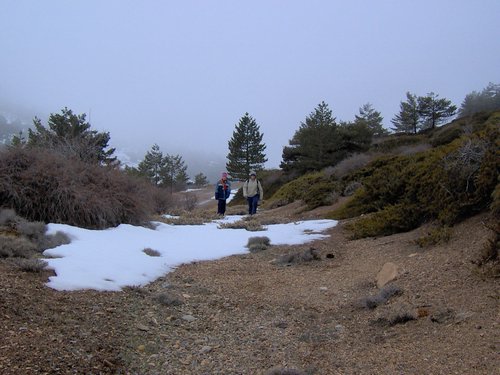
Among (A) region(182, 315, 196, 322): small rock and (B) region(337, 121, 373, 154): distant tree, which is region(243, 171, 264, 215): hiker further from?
(B) region(337, 121, 373, 154): distant tree

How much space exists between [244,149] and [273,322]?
3961 centimetres

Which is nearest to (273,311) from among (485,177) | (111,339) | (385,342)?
(385,342)

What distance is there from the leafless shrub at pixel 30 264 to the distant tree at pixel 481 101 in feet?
137

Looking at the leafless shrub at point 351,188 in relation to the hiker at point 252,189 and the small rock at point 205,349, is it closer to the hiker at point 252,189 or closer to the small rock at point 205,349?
the hiker at point 252,189

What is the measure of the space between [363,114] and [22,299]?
161 ft

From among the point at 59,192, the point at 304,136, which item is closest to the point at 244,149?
the point at 304,136

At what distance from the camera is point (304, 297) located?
5414 mm

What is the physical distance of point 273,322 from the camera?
455 centimetres

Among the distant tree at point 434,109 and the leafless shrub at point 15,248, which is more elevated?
the distant tree at point 434,109

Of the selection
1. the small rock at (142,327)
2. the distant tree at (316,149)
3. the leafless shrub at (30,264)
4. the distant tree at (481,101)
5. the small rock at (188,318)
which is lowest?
the small rock at (188,318)

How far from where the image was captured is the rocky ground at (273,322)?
338 cm

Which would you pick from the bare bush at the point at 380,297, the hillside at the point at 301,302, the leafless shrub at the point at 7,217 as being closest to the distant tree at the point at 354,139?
the hillside at the point at 301,302

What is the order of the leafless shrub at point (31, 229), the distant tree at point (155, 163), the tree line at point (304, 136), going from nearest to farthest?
the leafless shrub at point (31, 229)
the tree line at point (304, 136)
the distant tree at point (155, 163)

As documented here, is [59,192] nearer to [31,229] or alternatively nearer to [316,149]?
[31,229]
